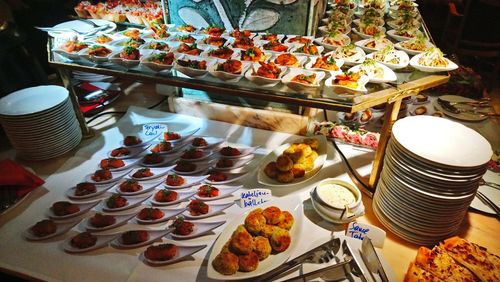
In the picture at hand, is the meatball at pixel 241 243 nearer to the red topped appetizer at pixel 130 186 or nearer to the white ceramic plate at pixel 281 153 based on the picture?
the white ceramic plate at pixel 281 153

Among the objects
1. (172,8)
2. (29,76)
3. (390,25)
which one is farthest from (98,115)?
(390,25)

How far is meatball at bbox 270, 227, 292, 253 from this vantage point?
1716 mm

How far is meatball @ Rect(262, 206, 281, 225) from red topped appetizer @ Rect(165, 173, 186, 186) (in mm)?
677

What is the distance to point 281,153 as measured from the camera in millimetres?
2461

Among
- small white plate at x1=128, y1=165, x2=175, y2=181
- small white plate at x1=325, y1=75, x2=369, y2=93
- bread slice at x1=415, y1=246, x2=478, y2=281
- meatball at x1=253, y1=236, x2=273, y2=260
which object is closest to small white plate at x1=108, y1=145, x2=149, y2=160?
small white plate at x1=128, y1=165, x2=175, y2=181

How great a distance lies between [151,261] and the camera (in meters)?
1.75

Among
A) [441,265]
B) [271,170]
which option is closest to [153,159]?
[271,170]

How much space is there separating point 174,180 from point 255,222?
728 millimetres

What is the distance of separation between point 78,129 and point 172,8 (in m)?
1.38

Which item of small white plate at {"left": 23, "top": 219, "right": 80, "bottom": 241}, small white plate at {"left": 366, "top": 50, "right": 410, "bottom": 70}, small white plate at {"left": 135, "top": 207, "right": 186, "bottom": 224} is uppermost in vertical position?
small white plate at {"left": 366, "top": 50, "right": 410, "bottom": 70}

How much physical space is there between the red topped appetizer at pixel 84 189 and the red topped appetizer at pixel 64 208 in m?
0.10

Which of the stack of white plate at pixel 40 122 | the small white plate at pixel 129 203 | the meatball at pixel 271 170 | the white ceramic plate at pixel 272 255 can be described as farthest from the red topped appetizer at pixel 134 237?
the stack of white plate at pixel 40 122

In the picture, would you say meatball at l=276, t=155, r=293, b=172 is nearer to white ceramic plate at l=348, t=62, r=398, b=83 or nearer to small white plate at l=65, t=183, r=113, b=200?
white ceramic plate at l=348, t=62, r=398, b=83

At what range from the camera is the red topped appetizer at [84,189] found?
2.19 metres
